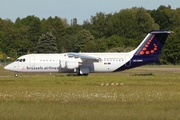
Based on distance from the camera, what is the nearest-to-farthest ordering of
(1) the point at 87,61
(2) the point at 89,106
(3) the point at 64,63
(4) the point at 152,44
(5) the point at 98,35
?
(2) the point at 89,106, (3) the point at 64,63, (1) the point at 87,61, (4) the point at 152,44, (5) the point at 98,35

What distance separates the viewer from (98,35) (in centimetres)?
14525

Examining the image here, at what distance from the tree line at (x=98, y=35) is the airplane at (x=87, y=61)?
5061 cm

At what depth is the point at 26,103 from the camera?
2495 centimetres

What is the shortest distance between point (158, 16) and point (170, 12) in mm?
3640

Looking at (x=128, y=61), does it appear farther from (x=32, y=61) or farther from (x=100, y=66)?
(x=32, y=61)

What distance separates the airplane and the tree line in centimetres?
5061

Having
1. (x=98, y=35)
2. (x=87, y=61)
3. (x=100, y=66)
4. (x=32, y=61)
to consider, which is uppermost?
(x=98, y=35)

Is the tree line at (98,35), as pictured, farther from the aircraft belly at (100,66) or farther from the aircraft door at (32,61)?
the aircraft door at (32,61)

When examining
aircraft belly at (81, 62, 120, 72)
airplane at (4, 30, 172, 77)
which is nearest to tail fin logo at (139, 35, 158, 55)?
airplane at (4, 30, 172, 77)

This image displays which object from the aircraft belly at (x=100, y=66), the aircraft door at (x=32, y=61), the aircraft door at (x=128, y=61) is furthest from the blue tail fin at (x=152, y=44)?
the aircraft door at (x=32, y=61)

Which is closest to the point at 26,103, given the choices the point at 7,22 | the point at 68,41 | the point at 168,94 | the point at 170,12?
the point at 168,94

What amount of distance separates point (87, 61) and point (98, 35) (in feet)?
293

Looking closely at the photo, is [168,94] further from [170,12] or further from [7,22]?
[7,22]

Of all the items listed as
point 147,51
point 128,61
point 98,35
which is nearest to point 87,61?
point 128,61
